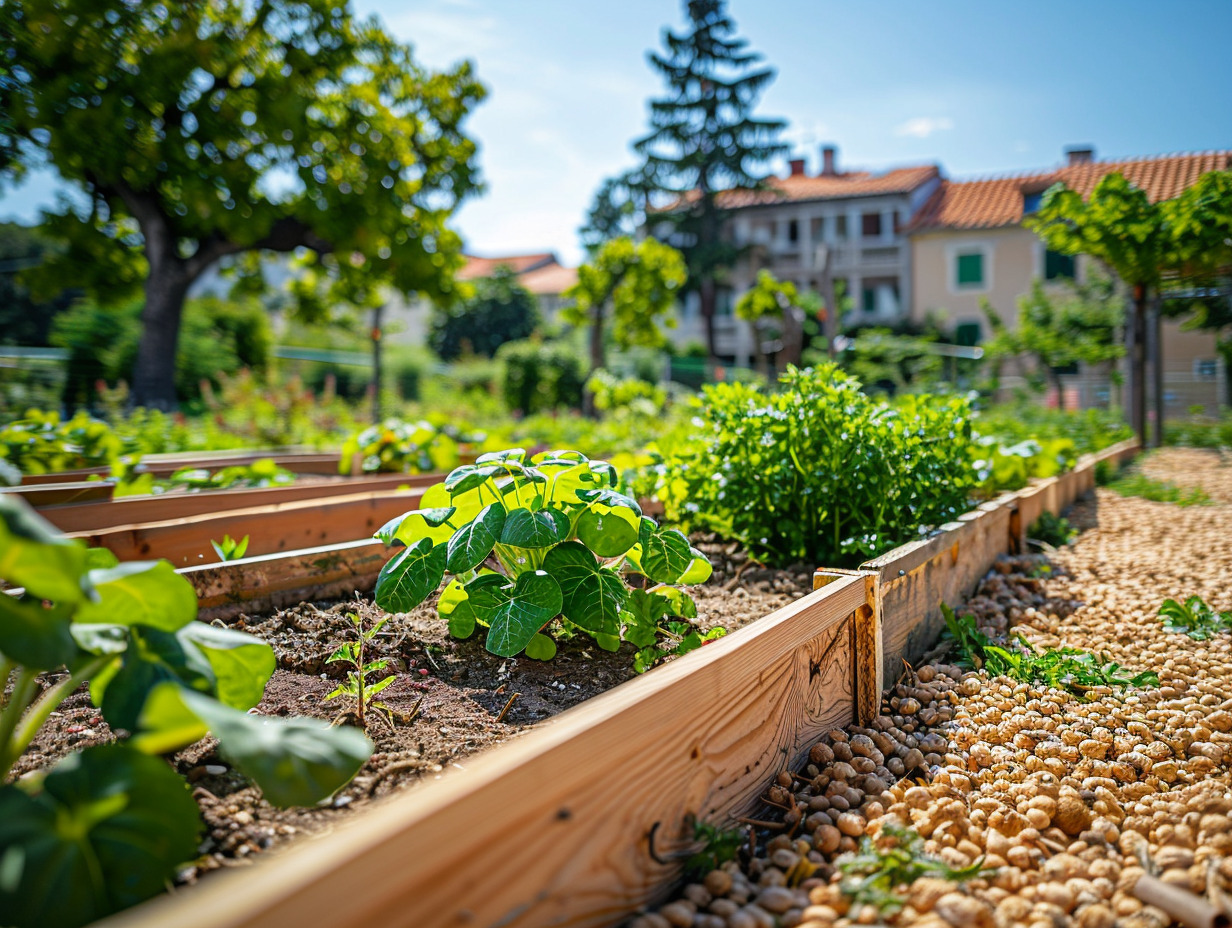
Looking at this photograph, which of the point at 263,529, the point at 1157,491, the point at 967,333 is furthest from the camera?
the point at 967,333

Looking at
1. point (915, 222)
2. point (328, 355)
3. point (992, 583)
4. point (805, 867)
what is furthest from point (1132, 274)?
point (915, 222)

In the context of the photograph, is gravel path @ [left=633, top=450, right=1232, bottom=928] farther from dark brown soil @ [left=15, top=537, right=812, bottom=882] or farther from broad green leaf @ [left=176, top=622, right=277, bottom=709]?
broad green leaf @ [left=176, top=622, right=277, bottom=709]

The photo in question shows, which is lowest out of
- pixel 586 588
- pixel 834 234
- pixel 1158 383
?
pixel 586 588

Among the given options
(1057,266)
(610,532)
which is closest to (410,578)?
(610,532)

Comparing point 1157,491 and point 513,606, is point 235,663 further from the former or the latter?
point 1157,491

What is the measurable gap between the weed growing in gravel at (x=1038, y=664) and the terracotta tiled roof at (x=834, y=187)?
26627 mm

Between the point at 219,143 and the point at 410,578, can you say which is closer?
the point at 410,578

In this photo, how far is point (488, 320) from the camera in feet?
108

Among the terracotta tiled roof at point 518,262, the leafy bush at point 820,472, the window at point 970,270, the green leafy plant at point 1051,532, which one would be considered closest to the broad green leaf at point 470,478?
the leafy bush at point 820,472

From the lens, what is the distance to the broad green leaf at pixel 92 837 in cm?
76

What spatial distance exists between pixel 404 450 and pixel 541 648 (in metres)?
2.47

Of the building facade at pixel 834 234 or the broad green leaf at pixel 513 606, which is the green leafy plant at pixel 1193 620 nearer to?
the broad green leaf at pixel 513 606

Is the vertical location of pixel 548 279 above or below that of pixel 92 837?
above

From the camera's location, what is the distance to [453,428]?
17.1 feet
